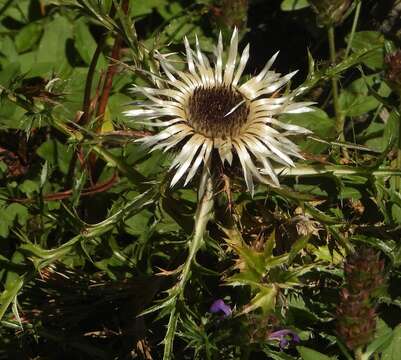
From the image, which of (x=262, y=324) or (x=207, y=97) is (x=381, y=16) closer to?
(x=207, y=97)

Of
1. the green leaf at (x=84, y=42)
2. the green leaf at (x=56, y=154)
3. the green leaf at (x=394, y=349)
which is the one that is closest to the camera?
the green leaf at (x=394, y=349)

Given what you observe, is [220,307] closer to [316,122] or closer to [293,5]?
[316,122]

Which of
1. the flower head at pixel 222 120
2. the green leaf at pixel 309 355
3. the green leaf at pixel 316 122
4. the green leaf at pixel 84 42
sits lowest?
the green leaf at pixel 309 355

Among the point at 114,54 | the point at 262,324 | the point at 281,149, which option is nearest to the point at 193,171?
the point at 281,149

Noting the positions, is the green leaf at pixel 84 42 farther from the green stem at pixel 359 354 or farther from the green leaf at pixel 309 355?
the green stem at pixel 359 354

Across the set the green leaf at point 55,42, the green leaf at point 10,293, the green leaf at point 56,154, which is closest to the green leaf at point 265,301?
the green leaf at point 10,293

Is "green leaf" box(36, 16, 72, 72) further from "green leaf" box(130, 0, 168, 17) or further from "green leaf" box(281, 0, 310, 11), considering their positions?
"green leaf" box(281, 0, 310, 11)
